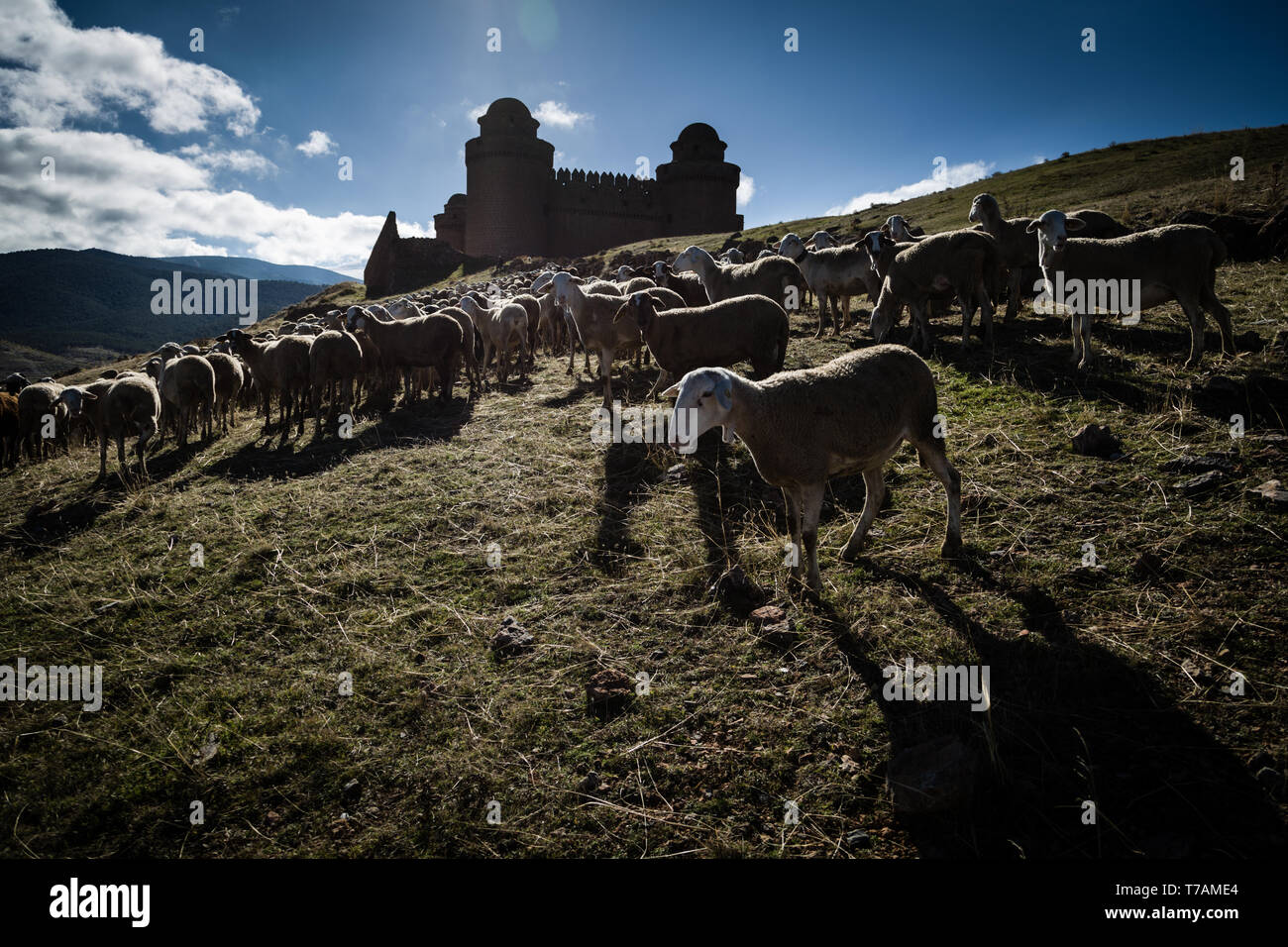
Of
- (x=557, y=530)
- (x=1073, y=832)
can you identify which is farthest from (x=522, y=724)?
(x=1073, y=832)

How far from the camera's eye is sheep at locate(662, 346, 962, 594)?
16.6ft

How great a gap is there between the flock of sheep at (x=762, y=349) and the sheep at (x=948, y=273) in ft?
0.08

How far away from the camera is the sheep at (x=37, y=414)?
14125mm

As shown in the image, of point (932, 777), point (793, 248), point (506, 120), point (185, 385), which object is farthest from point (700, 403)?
point (506, 120)

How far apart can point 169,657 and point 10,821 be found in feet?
5.20

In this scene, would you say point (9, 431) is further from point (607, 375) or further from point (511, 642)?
point (511, 642)

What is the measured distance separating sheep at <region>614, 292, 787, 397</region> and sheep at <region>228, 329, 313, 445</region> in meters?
7.96

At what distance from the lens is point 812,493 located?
5.07 meters

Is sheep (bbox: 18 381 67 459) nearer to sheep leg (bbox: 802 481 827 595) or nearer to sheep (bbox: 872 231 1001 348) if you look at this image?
sheep leg (bbox: 802 481 827 595)

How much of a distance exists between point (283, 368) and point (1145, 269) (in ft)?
49.0

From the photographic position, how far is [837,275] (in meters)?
13.4

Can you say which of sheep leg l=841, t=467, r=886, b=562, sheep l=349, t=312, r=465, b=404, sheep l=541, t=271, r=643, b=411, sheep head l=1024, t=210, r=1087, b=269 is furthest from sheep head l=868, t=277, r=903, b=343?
sheep l=349, t=312, r=465, b=404

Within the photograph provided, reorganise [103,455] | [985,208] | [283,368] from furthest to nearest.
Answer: [283,368] < [985,208] < [103,455]

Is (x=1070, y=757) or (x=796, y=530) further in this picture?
(x=796, y=530)
